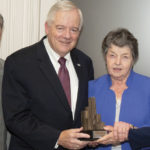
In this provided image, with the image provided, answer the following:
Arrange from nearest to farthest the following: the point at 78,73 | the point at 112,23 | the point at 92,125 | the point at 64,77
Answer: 1. the point at 92,125
2. the point at 64,77
3. the point at 78,73
4. the point at 112,23

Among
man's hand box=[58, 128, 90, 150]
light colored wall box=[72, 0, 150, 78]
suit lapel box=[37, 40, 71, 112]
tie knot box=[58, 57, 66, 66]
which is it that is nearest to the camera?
man's hand box=[58, 128, 90, 150]

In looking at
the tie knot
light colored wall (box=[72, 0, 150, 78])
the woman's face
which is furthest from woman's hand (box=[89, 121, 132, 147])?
light colored wall (box=[72, 0, 150, 78])

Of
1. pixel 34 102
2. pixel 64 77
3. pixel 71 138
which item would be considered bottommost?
pixel 71 138

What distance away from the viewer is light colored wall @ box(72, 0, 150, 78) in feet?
8.18

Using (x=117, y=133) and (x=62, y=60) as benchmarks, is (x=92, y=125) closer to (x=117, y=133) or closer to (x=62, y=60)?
(x=117, y=133)

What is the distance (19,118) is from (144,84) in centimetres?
87

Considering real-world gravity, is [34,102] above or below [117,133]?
above

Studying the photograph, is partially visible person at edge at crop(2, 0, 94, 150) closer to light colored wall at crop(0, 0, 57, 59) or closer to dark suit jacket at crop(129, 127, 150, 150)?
dark suit jacket at crop(129, 127, 150, 150)

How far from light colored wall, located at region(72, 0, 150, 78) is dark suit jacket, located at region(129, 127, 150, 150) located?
750 millimetres

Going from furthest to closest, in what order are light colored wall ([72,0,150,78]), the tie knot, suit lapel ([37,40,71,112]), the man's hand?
light colored wall ([72,0,150,78]) < the tie knot < suit lapel ([37,40,71,112]) < the man's hand

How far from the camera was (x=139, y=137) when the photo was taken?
190 cm

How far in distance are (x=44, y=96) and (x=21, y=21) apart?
0.92m

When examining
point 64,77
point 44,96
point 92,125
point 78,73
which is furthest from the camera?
point 78,73

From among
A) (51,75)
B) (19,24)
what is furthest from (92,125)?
(19,24)
